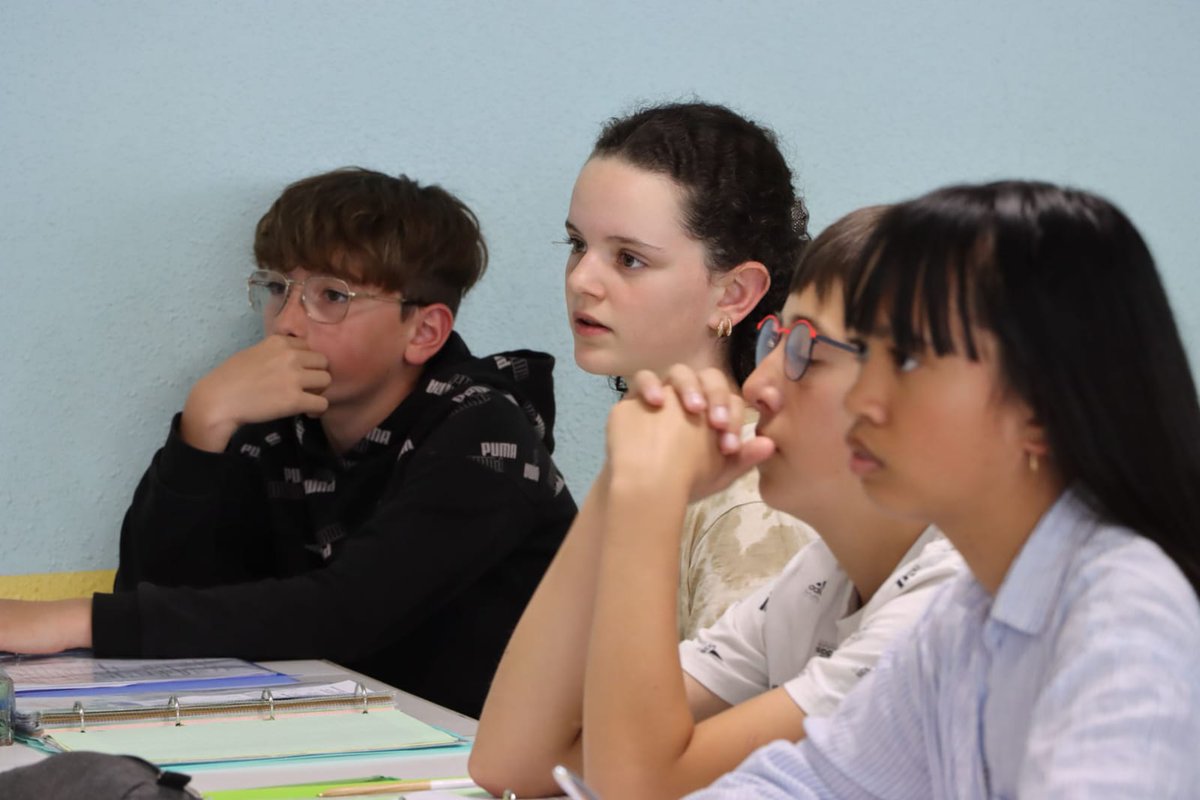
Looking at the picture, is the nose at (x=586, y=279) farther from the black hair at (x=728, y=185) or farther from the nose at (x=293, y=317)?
the nose at (x=293, y=317)

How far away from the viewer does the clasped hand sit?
1.05m

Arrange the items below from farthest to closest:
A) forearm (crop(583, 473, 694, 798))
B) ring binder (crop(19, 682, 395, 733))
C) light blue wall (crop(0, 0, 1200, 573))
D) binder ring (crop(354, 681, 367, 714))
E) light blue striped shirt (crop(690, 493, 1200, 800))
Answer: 1. light blue wall (crop(0, 0, 1200, 573))
2. binder ring (crop(354, 681, 367, 714))
3. ring binder (crop(19, 682, 395, 733))
4. forearm (crop(583, 473, 694, 798))
5. light blue striped shirt (crop(690, 493, 1200, 800))

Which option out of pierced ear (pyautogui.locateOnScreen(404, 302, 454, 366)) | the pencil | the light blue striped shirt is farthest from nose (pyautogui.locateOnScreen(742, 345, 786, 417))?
pierced ear (pyautogui.locateOnScreen(404, 302, 454, 366))

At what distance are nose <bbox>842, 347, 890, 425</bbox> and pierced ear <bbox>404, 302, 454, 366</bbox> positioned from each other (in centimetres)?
137

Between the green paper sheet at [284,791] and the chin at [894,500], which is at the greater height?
the chin at [894,500]

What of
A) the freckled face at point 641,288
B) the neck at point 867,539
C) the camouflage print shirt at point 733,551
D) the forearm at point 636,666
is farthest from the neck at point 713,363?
the forearm at point 636,666

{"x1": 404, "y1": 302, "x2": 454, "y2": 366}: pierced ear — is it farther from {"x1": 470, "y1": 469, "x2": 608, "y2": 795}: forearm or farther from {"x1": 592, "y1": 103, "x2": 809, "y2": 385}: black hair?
{"x1": 470, "y1": 469, "x2": 608, "y2": 795}: forearm

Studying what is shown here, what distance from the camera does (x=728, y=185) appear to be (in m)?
1.79

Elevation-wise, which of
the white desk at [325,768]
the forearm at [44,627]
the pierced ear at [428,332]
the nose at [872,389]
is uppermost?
the nose at [872,389]

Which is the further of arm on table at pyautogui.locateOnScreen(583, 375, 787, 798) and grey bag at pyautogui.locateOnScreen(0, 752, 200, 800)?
arm on table at pyautogui.locateOnScreen(583, 375, 787, 798)

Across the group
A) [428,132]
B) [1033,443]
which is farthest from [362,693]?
[428,132]

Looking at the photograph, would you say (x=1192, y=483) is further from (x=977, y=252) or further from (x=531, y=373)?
(x=531, y=373)

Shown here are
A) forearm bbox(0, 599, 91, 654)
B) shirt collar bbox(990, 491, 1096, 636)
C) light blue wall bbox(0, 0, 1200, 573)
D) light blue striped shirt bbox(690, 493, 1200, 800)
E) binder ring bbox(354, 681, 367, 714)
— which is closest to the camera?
light blue striped shirt bbox(690, 493, 1200, 800)

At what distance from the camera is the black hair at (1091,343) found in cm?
73
